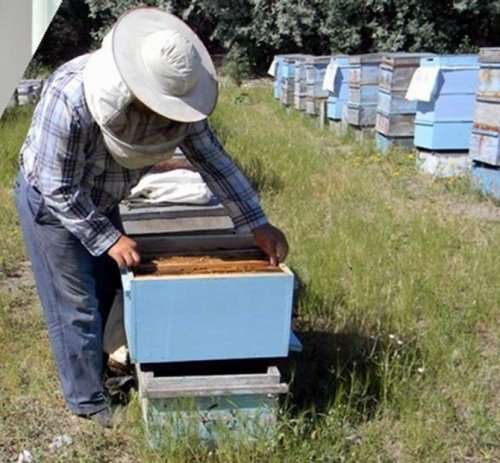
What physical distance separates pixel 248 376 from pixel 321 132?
7335mm

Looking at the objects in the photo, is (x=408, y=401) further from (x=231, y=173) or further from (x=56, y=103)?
(x=56, y=103)

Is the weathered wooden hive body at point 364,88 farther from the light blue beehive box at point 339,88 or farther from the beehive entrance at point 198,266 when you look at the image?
the beehive entrance at point 198,266

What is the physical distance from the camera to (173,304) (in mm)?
1955

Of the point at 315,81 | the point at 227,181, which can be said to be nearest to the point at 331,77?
the point at 315,81

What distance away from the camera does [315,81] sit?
9.97 metres

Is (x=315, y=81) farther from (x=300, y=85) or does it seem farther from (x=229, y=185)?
(x=229, y=185)

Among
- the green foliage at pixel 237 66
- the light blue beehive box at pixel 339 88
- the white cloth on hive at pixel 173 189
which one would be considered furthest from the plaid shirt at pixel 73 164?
the green foliage at pixel 237 66

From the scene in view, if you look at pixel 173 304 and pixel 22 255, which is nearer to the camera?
pixel 173 304

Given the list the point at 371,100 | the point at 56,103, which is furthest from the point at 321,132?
the point at 56,103

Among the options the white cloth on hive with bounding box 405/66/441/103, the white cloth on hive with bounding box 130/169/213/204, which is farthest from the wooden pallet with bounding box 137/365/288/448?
the white cloth on hive with bounding box 405/66/441/103

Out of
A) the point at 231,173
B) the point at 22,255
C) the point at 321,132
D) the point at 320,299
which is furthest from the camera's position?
the point at 321,132

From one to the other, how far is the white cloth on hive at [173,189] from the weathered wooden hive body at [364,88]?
4.60m

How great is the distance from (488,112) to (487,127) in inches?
4.2

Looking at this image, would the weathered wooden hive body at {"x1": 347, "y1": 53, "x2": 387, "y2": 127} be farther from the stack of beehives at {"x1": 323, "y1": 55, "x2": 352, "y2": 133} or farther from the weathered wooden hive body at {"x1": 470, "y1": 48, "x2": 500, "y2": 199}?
the weathered wooden hive body at {"x1": 470, "y1": 48, "x2": 500, "y2": 199}
